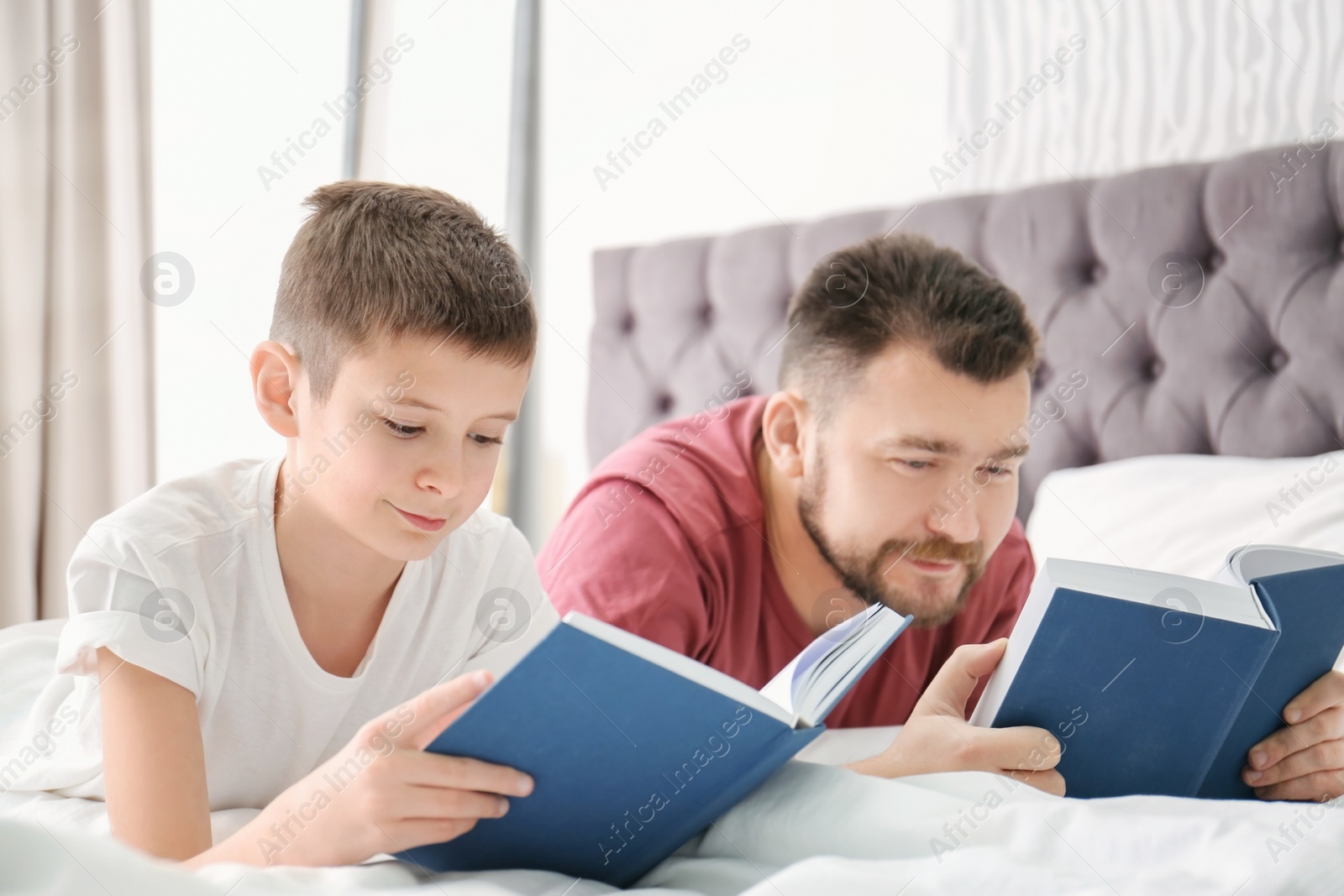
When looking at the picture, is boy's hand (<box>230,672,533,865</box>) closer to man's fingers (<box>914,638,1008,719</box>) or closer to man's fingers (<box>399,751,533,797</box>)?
man's fingers (<box>399,751,533,797</box>)

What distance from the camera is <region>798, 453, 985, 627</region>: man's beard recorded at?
1.21 meters

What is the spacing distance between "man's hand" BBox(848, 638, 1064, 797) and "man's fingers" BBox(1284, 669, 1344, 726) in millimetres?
226

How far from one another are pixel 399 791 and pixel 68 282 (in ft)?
5.67

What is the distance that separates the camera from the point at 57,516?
195cm

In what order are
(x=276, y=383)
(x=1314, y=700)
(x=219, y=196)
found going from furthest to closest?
(x=219, y=196) < (x=276, y=383) < (x=1314, y=700)

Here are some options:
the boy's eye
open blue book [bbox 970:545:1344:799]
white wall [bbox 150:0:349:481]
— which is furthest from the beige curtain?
open blue book [bbox 970:545:1344:799]

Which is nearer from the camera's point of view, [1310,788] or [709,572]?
[1310,788]

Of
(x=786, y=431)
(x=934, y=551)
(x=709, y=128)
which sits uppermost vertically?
(x=709, y=128)

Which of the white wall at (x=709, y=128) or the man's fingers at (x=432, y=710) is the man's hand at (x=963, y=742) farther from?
the white wall at (x=709, y=128)

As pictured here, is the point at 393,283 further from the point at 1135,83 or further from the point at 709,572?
the point at 1135,83

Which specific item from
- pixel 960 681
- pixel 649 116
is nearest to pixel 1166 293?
pixel 960 681

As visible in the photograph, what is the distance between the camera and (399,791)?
2.04ft

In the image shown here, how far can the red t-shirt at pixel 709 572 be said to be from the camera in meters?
1.20

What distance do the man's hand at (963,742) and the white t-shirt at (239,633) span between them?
391 millimetres
